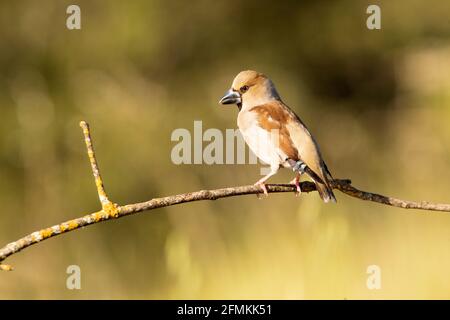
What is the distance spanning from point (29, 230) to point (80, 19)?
167 inches

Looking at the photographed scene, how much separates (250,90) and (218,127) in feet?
12.5

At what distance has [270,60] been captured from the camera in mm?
10953

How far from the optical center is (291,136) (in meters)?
4.22

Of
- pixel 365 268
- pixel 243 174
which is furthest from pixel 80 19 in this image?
pixel 365 268

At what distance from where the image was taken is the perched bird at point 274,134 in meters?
3.97

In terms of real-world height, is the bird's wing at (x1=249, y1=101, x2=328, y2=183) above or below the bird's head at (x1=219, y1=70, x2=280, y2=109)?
below

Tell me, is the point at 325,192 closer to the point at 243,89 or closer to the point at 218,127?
the point at 243,89

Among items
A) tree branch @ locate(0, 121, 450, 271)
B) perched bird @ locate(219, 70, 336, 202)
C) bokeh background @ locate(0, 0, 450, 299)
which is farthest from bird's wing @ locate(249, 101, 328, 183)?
tree branch @ locate(0, 121, 450, 271)

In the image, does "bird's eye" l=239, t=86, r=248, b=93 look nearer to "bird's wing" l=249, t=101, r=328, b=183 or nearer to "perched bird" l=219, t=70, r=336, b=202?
"perched bird" l=219, t=70, r=336, b=202

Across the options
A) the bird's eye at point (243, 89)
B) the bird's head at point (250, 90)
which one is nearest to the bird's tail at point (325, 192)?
the bird's head at point (250, 90)

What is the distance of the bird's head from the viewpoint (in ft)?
15.6

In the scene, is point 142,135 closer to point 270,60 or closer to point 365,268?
point 270,60

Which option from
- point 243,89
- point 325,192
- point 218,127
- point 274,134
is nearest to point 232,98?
point 243,89
